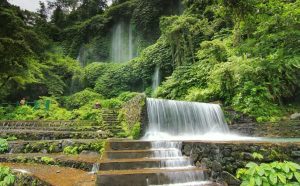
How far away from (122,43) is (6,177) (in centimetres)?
2982

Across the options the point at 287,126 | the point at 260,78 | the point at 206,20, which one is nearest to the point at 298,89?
the point at 260,78

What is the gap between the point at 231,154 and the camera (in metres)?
5.38

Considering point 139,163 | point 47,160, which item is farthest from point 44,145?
point 139,163

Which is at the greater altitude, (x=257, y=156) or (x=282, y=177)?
(x=257, y=156)

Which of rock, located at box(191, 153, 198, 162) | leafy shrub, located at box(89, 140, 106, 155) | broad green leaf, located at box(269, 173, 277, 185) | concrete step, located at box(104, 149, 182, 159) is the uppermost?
leafy shrub, located at box(89, 140, 106, 155)

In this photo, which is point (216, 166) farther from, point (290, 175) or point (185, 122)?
point (185, 122)

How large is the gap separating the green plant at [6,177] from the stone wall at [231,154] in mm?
3940

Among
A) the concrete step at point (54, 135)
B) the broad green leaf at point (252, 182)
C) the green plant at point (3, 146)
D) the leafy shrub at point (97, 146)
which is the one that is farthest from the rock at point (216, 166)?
the green plant at point (3, 146)

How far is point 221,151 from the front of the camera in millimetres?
5531

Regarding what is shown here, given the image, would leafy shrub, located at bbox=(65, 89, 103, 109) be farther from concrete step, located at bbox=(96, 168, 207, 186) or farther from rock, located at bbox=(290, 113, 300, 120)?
concrete step, located at bbox=(96, 168, 207, 186)

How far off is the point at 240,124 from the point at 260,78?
9.08 ft

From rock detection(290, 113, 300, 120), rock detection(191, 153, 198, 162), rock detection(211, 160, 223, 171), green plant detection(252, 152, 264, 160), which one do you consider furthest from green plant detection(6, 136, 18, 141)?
rock detection(290, 113, 300, 120)

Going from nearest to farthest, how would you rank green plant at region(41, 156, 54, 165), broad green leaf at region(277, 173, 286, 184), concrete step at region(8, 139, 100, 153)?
broad green leaf at region(277, 173, 286, 184), green plant at region(41, 156, 54, 165), concrete step at region(8, 139, 100, 153)

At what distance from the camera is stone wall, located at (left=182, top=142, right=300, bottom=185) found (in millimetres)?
4895
